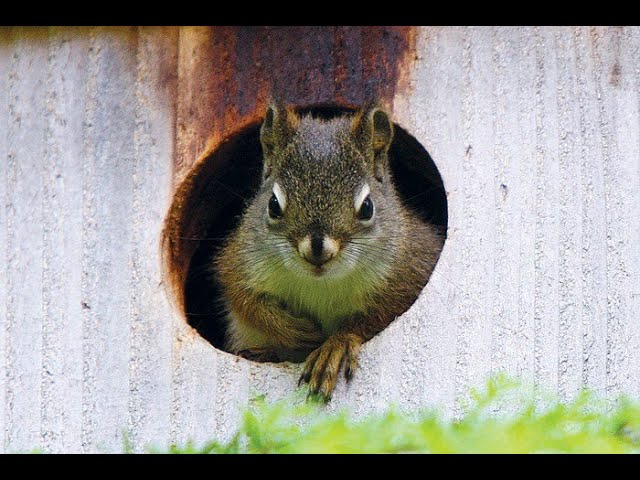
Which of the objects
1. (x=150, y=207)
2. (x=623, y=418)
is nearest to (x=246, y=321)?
(x=150, y=207)

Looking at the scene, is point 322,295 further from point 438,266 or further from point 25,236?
point 25,236

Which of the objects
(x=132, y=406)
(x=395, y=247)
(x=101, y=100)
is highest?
(x=101, y=100)

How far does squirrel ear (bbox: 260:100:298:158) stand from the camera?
340 centimetres

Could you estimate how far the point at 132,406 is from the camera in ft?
10.8

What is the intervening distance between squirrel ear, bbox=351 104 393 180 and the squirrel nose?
17.4 inches

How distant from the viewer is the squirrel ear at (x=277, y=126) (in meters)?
3.40

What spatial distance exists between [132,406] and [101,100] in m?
1.02

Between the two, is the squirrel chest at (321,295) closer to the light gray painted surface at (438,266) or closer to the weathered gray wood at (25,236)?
the light gray painted surface at (438,266)

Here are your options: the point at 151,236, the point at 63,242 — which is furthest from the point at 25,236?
the point at 151,236

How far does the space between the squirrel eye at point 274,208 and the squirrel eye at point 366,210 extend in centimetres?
24

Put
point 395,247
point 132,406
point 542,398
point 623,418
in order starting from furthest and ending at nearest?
point 395,247, point 132,406, point 542,398, point 623,418

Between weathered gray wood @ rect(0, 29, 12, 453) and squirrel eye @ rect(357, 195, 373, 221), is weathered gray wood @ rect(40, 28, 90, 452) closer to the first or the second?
weathered gray wood @ rect(0, 29, 12, 453)

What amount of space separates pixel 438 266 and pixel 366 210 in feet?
0.91
